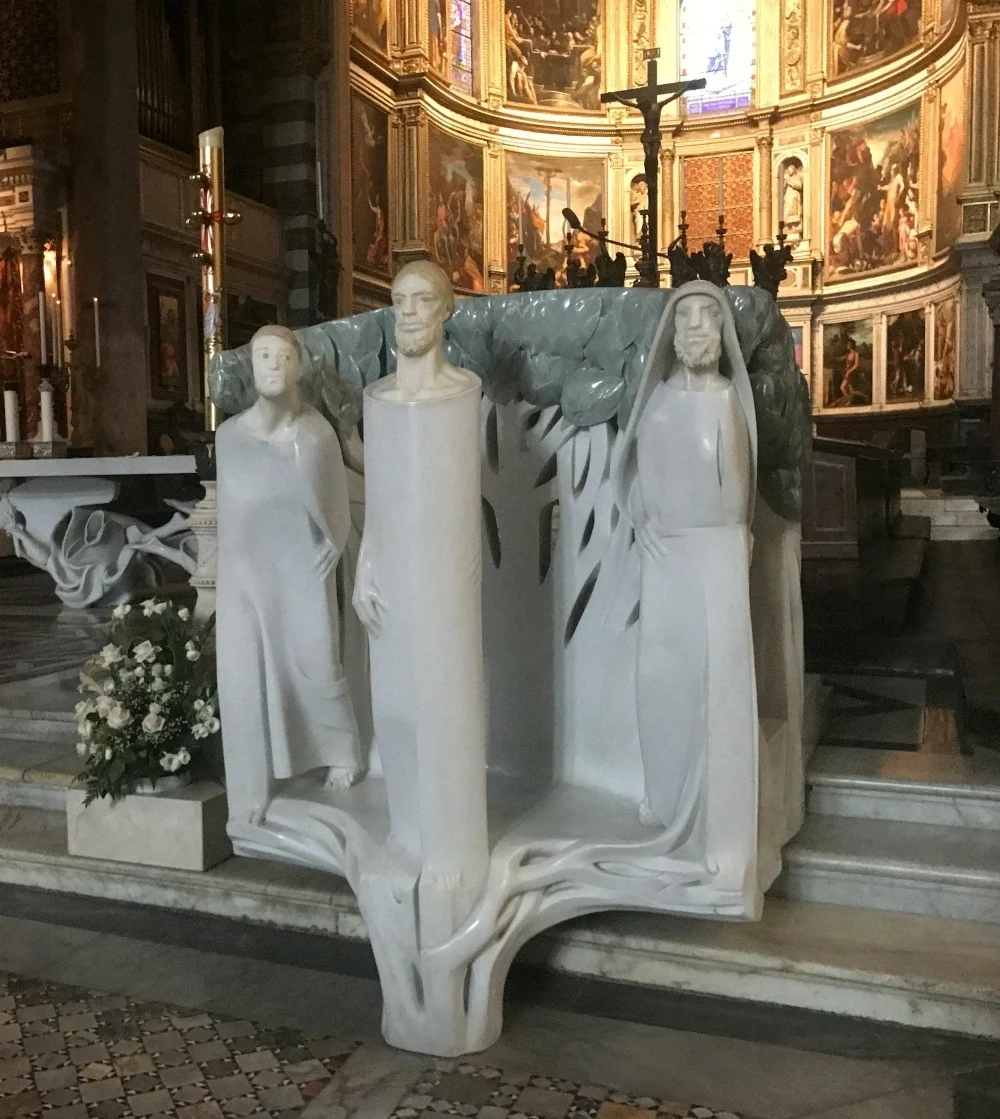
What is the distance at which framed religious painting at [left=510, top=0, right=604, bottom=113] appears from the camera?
687 inches

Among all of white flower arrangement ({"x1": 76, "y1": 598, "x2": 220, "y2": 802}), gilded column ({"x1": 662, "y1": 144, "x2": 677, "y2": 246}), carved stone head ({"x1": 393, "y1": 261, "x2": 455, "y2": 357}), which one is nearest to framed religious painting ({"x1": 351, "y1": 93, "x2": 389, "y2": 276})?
gilded column ({"x1": 662, "y1": 144, "x2": 677, "y2": 246})

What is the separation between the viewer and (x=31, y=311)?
9555 millimetres

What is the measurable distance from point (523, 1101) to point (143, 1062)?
723 millimetres

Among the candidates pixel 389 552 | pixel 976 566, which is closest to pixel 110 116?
pixel 976 566

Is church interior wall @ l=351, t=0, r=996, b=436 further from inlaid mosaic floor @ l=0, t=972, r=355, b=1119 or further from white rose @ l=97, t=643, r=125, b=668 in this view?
inlaid mosaic floor @ l=0, t=972, r=355, b=1119

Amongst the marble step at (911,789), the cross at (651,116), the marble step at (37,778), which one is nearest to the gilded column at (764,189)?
the cross at (651,116)

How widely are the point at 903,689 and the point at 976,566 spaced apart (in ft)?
15.1

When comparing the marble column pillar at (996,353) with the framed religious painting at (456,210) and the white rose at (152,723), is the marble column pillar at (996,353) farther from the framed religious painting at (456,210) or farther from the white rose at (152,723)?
the white rose at (152,723)

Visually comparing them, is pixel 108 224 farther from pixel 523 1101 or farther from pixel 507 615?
pixel 523 1101

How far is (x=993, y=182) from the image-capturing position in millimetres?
13562

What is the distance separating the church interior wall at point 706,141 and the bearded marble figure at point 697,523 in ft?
40.9

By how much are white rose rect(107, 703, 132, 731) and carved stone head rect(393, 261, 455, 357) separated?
124cm

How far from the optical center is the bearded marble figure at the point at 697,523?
6.52ft

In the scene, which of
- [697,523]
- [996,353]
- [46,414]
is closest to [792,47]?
[996,353]
